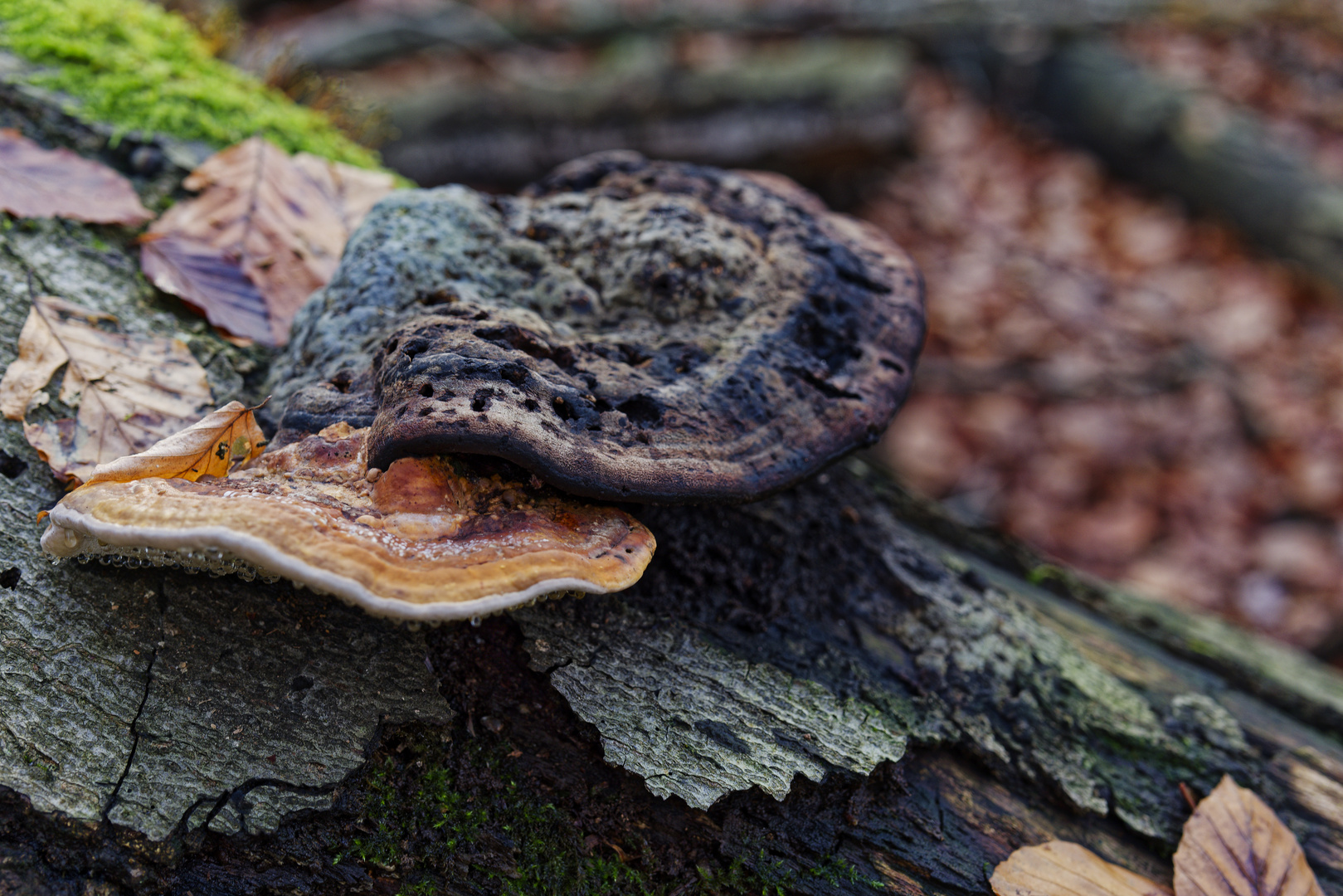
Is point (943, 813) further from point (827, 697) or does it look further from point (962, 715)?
point (827, 697)

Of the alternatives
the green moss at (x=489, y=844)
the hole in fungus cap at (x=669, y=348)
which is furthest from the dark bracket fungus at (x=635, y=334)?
the green moss at (x=489, y=844)

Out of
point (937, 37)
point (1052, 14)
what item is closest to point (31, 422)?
point (937, 37)

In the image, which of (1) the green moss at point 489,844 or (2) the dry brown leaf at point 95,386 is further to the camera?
(2) the dry brown leaf at point 95,386

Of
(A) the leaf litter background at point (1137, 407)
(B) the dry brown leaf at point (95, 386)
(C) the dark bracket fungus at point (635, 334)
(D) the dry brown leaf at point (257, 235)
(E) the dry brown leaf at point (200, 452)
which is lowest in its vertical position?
(A) the leaf litter background at point (1137, 407)

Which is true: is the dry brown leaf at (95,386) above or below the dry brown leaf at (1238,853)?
above

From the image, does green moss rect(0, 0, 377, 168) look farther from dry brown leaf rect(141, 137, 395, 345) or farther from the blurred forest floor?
the blurred forest floor

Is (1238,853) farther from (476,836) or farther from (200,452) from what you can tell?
(200,452)

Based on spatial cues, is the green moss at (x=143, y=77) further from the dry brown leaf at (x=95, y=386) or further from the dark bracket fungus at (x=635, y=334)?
the dark bracket fungus at (x=635, y=334)
